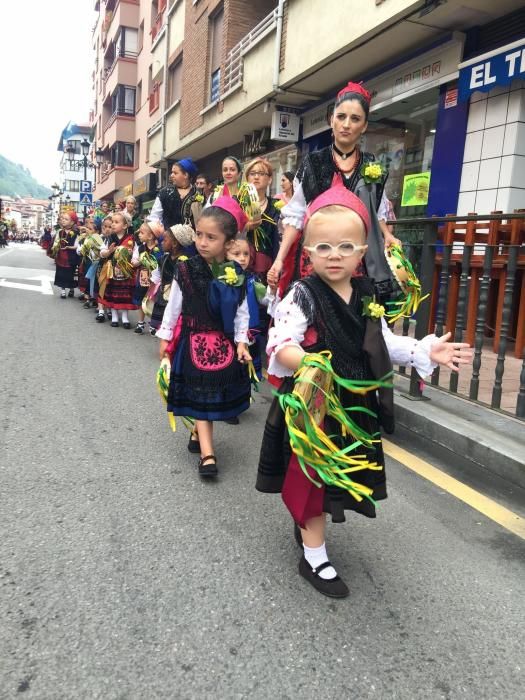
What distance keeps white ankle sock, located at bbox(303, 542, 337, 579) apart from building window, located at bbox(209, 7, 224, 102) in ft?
45.0

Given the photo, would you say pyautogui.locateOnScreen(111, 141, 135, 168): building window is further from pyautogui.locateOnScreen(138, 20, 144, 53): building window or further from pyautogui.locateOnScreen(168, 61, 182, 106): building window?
pyautogui.locateOnScreen(168, 61, 182, 106): building window

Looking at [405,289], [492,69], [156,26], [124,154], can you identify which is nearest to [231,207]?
[405,289]

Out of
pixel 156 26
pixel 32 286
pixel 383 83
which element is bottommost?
pixel 32 286

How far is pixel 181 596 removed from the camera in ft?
6.70

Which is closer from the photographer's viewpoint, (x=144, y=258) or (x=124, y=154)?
(x=144, y=258)

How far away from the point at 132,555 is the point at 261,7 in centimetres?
1444

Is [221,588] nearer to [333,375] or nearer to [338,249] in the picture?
[333,375]

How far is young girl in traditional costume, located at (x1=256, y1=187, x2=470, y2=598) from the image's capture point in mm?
1983

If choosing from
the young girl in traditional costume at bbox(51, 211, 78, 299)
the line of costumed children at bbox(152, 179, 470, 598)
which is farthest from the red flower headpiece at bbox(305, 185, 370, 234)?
the young girl in traditional costume at bbox(51, 211, 78, 299)

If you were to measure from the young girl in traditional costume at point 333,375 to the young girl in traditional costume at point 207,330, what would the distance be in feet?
3.57

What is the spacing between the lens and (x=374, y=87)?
905 centimetres

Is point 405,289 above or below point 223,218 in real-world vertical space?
below

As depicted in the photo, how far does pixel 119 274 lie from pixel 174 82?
44.7ft

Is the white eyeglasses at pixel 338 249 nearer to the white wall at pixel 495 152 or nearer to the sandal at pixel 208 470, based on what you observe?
the sandal at pixel 208 470
